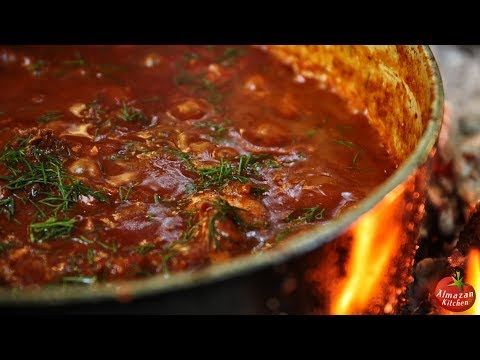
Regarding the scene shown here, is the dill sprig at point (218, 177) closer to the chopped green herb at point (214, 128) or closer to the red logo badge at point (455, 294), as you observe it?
the chopped green herb at point (214, 128)

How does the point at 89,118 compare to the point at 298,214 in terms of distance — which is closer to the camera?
the point at 298,214

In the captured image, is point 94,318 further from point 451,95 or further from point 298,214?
point 451,95

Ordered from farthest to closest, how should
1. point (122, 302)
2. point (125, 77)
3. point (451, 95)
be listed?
1. point (451, 95)
2. point (125, 77)
3. point (122, 302)

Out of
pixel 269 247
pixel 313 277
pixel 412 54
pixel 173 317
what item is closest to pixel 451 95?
pixel 412 54

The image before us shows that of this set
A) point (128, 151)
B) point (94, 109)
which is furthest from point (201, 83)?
point (128, 151)

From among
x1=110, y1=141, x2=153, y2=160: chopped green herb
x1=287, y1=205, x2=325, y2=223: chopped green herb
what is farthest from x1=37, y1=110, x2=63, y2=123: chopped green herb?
x1=287, y1=205, x2=325, y2=223: chopped green herb

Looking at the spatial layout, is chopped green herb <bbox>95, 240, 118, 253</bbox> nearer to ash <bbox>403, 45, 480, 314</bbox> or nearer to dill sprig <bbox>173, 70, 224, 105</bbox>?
dill sprig <bbox>173, 70, 224, 105</bbox>
